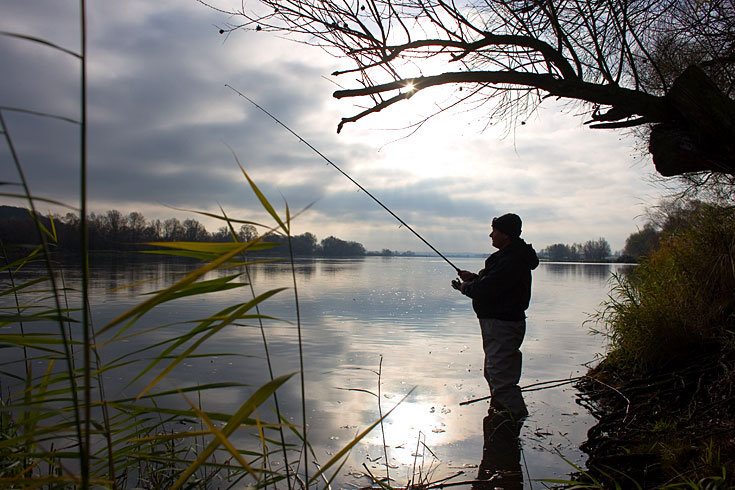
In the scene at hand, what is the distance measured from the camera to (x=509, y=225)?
486 cm

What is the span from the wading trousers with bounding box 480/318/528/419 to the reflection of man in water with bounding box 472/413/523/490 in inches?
6.7

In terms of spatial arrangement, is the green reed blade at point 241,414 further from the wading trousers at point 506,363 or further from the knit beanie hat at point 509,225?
the knit beanie hat at point 509,225

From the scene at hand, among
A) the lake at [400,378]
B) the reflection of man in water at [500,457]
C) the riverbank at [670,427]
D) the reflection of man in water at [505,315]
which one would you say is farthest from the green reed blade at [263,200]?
the reflection of man in water at [505,315]

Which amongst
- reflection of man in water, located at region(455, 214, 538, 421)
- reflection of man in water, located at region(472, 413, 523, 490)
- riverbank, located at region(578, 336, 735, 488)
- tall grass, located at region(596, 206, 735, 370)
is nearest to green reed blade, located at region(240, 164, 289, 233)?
riverbank, located at region(578, 336, 735, 488)

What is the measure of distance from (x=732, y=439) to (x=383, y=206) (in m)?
2.91

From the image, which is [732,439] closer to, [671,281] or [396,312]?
[671,281]

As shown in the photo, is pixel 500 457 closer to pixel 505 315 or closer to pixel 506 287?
pixel 505 315

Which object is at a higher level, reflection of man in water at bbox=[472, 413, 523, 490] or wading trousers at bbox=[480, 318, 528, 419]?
wading trousers at bbox=[480, 318, 528, 419]

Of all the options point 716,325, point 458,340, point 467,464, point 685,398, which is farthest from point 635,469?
point 458,340

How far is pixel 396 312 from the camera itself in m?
14.4

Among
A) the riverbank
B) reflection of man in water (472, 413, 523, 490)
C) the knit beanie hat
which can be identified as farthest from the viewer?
the knit beanie hat

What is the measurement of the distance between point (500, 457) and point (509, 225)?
7.20ft

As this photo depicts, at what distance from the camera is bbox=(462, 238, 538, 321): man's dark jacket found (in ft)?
15.4

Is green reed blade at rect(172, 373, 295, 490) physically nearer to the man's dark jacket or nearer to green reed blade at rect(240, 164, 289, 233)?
green reed blade at rect(240, 164, 289, 233)
